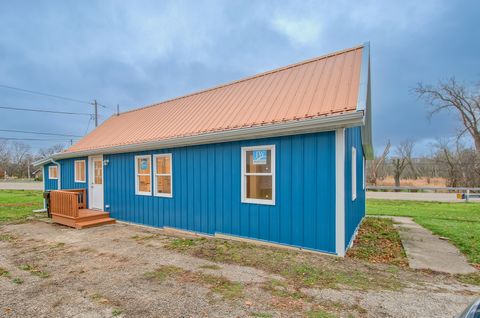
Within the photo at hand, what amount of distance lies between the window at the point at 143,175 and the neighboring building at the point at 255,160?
0.11 feet

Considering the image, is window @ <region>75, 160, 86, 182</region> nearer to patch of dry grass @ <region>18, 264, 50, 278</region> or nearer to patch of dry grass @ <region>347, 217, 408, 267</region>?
patch of dry grass @ <region>18, 264, 50, 278</region>

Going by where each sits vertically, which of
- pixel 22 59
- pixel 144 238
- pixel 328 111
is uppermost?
pixel 22 59

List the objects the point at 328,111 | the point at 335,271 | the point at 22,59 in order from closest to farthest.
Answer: the point at 335,271 < the point at 328,111 < the point at 22,59

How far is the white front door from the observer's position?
32.4 feet

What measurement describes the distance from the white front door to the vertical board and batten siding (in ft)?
5.81

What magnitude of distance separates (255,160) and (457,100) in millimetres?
27445

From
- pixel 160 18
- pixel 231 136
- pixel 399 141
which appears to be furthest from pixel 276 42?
pixel 399 141

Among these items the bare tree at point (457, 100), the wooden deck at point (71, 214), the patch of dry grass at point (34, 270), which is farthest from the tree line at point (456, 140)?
the patch of dry grass at point (34, 270)

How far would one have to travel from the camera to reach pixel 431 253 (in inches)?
221

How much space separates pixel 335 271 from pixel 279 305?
1.56 meters

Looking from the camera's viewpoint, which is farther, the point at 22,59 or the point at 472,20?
the point at 22,59

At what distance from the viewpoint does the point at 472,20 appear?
15.5 metres

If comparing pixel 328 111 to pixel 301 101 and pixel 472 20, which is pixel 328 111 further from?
pixel 472 20

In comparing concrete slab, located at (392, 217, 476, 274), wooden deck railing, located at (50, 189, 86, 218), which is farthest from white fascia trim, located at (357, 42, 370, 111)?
wooden deck railing, located at (50, 189, 86, 218)
